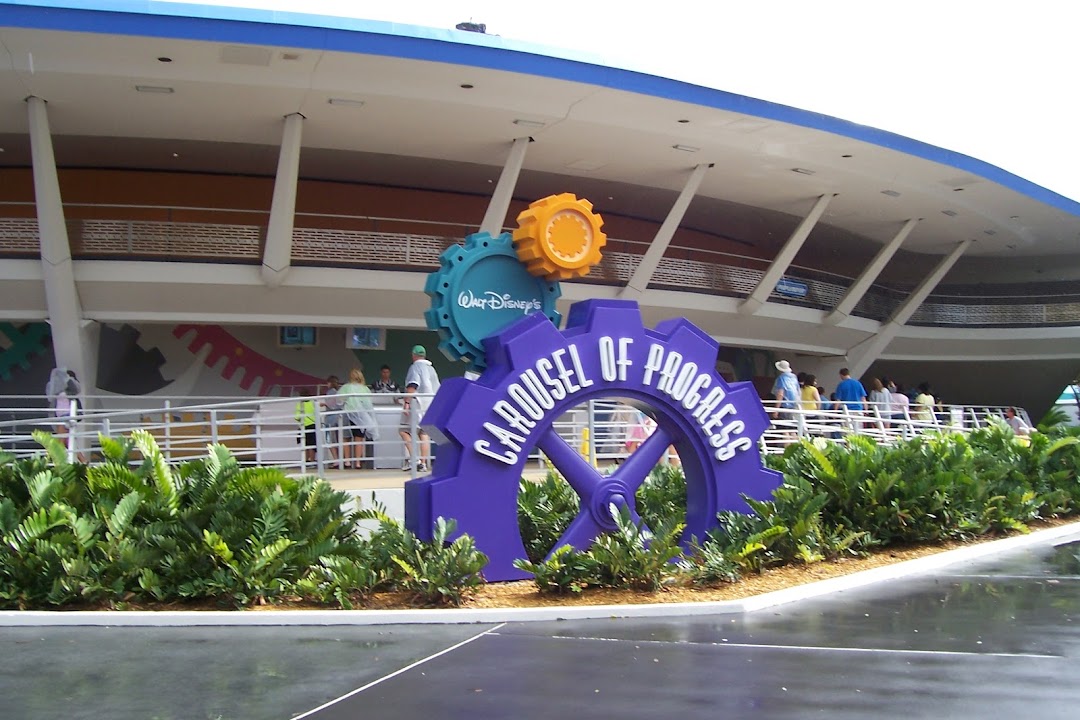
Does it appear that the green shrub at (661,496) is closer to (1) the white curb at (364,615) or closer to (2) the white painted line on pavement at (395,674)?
(1) the white curb at (364,615)

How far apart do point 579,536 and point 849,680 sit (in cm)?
374

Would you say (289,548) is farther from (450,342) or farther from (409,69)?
(409,69)

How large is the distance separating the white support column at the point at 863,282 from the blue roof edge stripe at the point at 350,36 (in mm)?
9782

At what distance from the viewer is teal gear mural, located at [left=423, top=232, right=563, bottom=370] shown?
9602 mm

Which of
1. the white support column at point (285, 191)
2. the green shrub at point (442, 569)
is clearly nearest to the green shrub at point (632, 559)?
the green shrub at point (442, 569)

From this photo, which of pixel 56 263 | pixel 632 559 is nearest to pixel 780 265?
pixel 56 263

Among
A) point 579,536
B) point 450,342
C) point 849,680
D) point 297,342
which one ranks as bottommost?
point 849,680

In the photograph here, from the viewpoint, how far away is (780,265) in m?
→ 28.3

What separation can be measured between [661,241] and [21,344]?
1471cm

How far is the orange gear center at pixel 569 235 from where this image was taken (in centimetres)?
986

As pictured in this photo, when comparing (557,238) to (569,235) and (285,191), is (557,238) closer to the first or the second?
(569,235)

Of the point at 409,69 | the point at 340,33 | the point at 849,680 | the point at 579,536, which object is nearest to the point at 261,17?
the point at 340,33

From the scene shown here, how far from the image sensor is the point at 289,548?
8023 millimetres

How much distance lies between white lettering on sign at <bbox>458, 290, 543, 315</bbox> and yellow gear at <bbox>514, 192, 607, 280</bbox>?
0.96 ft
